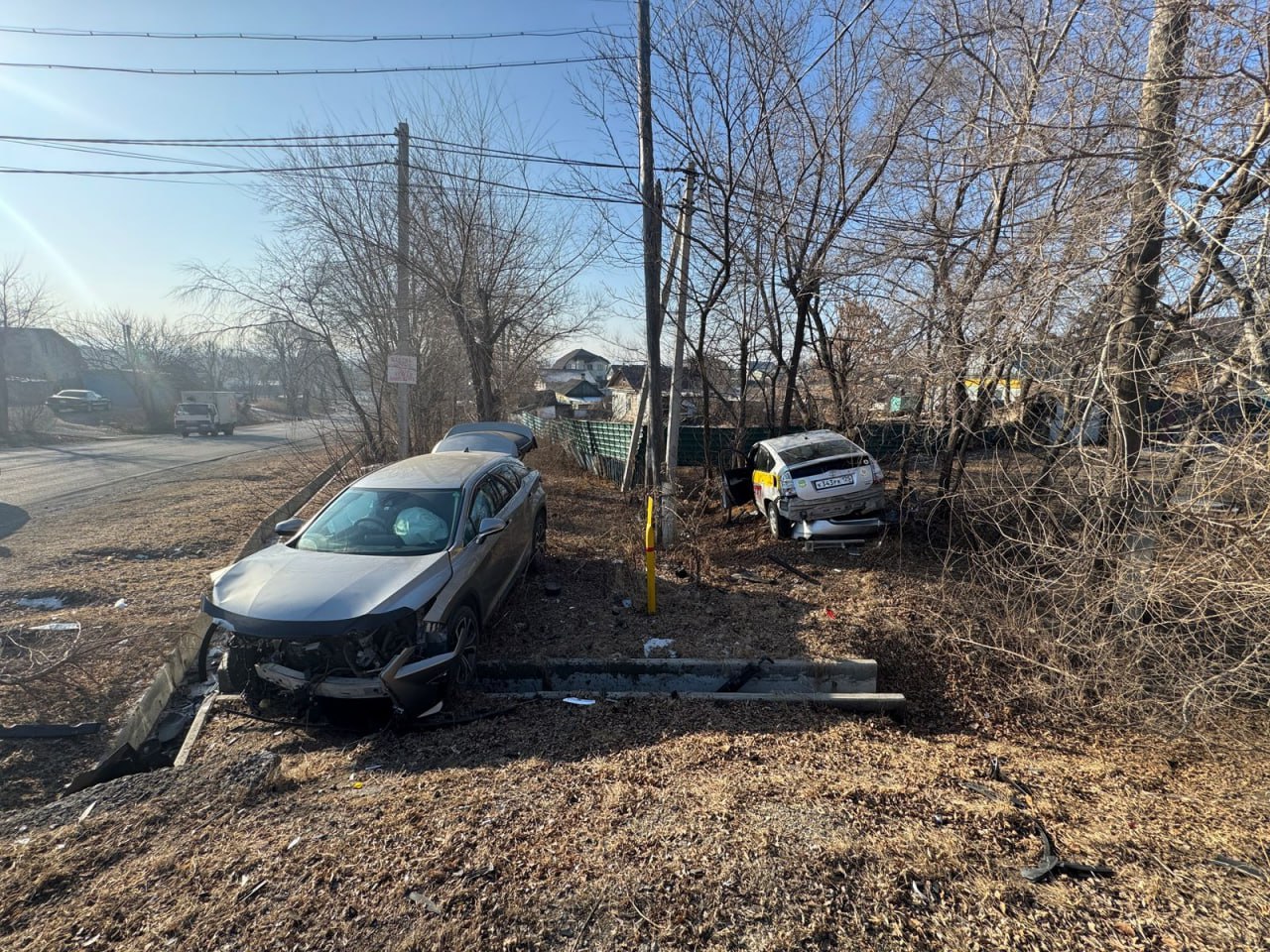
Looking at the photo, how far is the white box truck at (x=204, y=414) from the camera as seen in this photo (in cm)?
3023

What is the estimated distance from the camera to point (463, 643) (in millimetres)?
4750

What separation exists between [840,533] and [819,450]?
118 centimetres

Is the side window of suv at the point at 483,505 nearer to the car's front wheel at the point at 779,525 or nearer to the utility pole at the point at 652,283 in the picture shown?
the utility pole at the point at 652,283

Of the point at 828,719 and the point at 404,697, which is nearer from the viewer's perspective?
the point at 404,697

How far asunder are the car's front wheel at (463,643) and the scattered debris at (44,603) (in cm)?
502

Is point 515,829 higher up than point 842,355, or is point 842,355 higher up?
point 842,355

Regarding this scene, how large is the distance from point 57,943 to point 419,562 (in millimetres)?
2676

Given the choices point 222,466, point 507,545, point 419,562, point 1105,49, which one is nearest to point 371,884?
point 419,562

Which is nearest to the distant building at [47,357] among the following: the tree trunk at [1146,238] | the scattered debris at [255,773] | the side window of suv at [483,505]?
the side window of suv at [483,505]

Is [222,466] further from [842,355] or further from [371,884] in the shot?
[371,884]

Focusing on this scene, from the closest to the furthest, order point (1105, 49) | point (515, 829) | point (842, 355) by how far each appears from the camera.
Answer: point (515, 829), point (1105, 49), point (842, 355)

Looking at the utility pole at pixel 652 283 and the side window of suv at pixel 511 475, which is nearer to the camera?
the side window of suv at pixel 511 475

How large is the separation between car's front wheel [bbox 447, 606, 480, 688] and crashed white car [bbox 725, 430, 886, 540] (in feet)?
15.2

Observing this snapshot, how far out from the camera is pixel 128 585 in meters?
7.04
